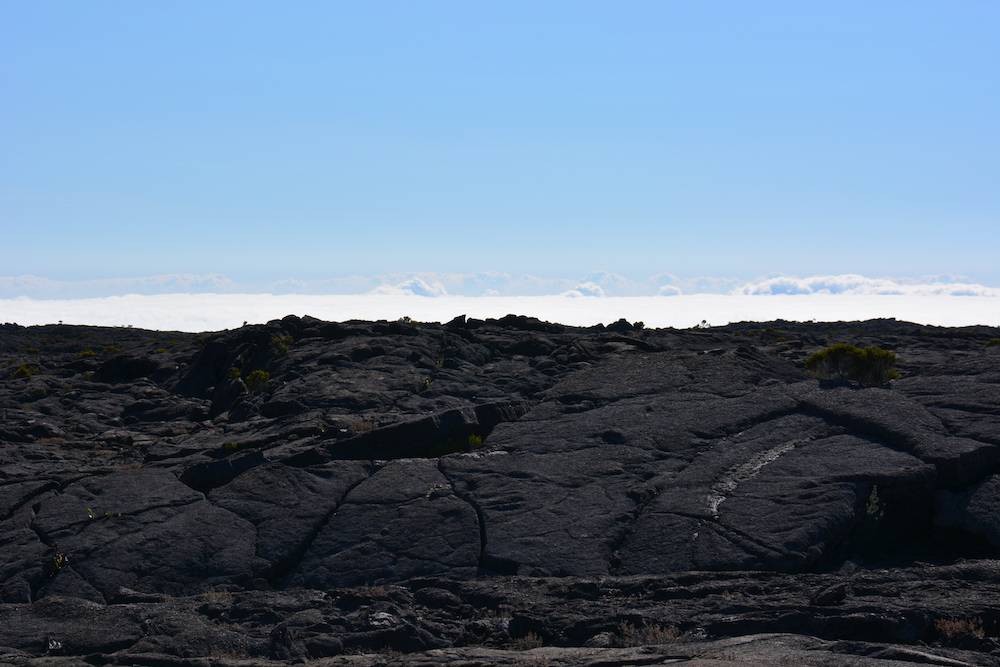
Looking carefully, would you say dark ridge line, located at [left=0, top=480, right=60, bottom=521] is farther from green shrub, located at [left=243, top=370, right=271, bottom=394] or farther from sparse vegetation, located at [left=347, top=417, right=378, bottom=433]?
green shrub, located at [left=243, top=370, right=271, bottom=394]

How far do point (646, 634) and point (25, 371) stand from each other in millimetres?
37332

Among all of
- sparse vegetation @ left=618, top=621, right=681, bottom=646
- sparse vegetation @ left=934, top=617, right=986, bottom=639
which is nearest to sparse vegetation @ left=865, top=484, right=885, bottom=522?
sparse vegetation @ left=934, top=617, right=986, bottom=639

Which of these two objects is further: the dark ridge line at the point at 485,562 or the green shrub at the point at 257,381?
the green shrub at the point at 257,381

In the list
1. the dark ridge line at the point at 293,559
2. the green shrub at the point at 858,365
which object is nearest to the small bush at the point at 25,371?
the dark ridge line at the point at 293,559

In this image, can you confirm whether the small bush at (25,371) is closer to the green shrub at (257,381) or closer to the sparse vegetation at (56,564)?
the green shrub at (257,381)

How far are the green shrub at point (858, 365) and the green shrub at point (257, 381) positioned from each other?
17539 millimetres

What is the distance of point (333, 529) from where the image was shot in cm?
1836

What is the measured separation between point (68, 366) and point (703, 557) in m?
36.7

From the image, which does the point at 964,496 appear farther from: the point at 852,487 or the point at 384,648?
the point at 384,648

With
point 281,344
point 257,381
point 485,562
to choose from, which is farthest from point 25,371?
point 485,562

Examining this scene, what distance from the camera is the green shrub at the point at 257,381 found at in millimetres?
32844

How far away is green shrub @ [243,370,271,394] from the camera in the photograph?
108 ft

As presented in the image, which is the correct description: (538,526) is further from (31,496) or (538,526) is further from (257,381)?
(257,381)

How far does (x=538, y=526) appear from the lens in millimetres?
17906
